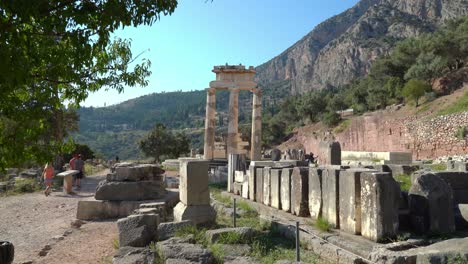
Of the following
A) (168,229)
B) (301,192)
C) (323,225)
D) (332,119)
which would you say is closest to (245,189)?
(301,192)

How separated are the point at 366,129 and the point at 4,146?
43.2m

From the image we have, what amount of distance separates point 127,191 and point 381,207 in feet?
28.0

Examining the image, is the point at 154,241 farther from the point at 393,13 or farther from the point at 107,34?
the point at 393,13

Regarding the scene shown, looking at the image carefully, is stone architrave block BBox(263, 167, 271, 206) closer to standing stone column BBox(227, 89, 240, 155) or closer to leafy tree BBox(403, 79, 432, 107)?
standing stone column BBox(227, 89, 240, 155)

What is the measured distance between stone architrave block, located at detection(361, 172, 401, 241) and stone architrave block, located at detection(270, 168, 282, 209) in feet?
13.8

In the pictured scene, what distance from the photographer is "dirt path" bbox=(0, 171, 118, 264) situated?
27.5 feet

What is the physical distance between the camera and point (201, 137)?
122312 mm

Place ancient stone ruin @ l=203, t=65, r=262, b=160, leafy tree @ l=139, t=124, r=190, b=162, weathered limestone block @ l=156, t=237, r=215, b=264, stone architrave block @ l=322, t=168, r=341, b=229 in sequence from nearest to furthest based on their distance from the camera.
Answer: weathered limestone block @ l=156, t=237, r=215, b=264 < stone architrave block @ l=322, t=168, r=341, b=229 < ancient stone ruin @ l=203, t=65, r=262, b=160 < leafy tree @ l=139, t=124, r=190, b=162

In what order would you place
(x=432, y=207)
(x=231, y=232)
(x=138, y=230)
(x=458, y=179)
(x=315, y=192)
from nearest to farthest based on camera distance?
(x=432, y=207), (x=231, y=232), (x=138, y=230), (x=315, y=192), (x=458, y=179)

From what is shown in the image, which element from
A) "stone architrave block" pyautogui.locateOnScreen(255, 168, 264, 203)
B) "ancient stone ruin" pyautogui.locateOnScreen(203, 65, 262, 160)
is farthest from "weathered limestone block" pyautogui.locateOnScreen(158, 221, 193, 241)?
"ancient stone ruin" pyautogui.locateOnScreen(203, 65, 262, 160)

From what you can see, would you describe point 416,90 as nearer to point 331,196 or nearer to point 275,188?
point 275,188

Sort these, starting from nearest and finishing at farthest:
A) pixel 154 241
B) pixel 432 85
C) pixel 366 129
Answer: pixel 154 241 → pixel 366 129 → pixel 432 85

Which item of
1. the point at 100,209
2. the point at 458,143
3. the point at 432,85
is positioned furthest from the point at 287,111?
the point at 100,209

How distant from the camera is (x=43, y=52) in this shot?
4871 millimetres
